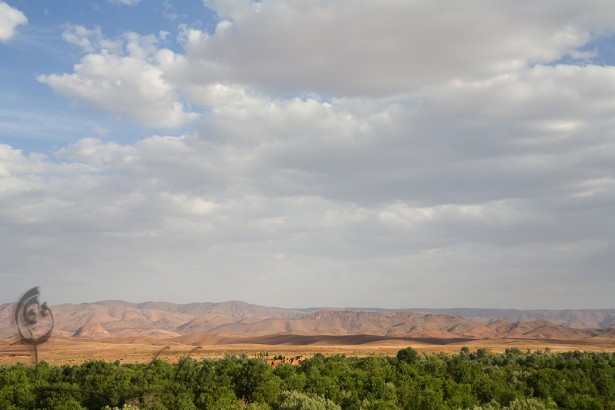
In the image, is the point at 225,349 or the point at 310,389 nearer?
the point at 310,389

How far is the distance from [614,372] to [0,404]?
5945 cm

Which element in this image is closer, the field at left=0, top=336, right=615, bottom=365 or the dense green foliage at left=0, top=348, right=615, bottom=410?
the dense green foliage at left=0, top=348, right=615, bottom=410

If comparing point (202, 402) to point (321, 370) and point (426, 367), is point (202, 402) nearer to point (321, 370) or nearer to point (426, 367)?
point (321, 370)

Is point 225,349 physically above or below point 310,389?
below

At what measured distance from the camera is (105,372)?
52031mm

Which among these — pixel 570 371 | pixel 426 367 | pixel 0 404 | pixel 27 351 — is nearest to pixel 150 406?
pixel 0 404

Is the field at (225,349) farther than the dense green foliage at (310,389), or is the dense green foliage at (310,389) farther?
the field at (225,349)

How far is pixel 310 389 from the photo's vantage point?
42156mm

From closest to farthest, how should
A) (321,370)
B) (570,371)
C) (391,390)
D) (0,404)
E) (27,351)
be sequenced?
1. (0,404)
2. (391,390)
3. (321,370)
4. (570,371)
5. (27,351)

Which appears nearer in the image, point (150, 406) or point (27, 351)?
point (150, 406)

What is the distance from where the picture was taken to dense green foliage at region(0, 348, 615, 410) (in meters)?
35.1

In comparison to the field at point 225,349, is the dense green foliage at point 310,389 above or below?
above

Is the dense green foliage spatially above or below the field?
above

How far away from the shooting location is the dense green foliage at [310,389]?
35094mm
